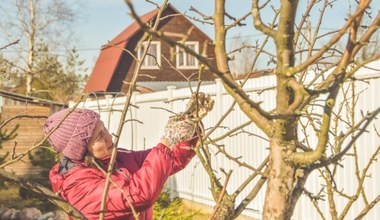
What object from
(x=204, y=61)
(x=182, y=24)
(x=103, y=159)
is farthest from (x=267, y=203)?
(x=182, y=24)

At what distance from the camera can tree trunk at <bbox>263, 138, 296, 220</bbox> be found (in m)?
1.17

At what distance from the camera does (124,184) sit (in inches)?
77.5

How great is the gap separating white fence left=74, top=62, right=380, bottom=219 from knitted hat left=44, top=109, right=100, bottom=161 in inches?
7.1

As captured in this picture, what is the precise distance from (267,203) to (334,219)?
3.93 feet

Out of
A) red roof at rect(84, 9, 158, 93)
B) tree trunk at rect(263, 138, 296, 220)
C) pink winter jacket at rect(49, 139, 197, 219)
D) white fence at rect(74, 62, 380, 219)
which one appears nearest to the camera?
tree trunk at rect(263, 138, 296, 220)

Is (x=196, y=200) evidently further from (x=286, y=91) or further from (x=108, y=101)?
(x=286, y=91)

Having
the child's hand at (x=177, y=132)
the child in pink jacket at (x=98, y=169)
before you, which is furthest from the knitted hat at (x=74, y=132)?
the child's hand at (x=177, y=132)

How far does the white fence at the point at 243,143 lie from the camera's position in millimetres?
5645

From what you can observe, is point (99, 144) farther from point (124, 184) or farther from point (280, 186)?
point (280, 186)

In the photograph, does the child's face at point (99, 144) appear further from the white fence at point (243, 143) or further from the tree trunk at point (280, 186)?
the tree trunk at point (280, 186)

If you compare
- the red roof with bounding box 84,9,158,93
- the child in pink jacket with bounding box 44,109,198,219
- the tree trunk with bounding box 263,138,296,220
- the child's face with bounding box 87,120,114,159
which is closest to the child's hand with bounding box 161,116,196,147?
the child in pink jacket with bounding box 44,109,198,219

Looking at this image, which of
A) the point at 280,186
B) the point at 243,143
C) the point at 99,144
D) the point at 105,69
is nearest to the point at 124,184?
the point at 99,144

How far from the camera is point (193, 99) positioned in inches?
77.1

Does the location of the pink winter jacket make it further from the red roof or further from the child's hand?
the red roof
